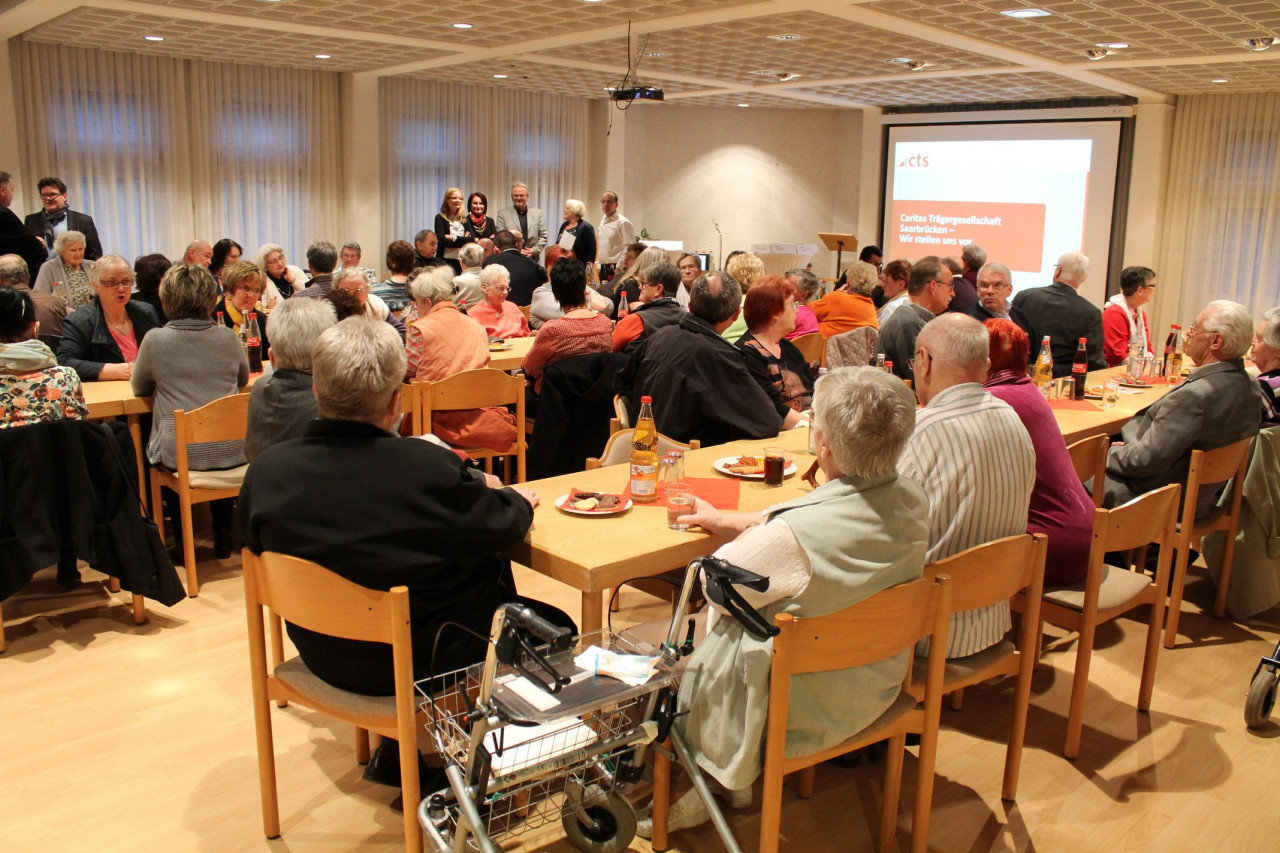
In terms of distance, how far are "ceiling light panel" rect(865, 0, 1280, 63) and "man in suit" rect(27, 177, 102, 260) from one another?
243 inches

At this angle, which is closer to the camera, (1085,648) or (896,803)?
(896,803)

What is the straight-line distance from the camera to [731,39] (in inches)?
303

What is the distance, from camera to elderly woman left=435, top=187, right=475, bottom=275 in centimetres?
1015

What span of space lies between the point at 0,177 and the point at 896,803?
24.9 feet

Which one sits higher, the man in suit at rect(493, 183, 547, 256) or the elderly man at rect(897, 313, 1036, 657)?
the man in suit at rect(493, 183, 547, 256)

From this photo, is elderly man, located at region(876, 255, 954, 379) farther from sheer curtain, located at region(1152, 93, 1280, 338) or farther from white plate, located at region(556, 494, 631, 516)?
sheer curtain, located at region(1152, 93, 1280, 338)

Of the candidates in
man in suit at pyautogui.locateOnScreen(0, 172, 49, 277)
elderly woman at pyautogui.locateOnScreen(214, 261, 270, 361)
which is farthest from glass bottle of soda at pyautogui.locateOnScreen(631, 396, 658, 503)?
man in suit at pyautogui.locateOnScreen(0, 172, 49, 277)

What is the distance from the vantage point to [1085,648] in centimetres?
296

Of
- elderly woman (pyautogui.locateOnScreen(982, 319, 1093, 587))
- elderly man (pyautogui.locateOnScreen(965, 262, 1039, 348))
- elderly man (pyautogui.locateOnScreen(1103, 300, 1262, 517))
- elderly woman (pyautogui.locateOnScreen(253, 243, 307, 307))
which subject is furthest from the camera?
elderly woman (pyautogui.locateOnScreen(253, 243, 307, 307))

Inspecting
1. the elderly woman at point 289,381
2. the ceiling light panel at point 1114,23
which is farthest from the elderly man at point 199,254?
the ceiling light panel at point 1114,23

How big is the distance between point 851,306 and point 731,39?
2580 mm

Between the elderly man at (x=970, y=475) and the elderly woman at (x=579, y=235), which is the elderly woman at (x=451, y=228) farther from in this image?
the elderly man at (x=970, y=475)

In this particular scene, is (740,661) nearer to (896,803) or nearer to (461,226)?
(896,803)

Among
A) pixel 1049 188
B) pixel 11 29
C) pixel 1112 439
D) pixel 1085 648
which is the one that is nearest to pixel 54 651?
pixel 1085 648
